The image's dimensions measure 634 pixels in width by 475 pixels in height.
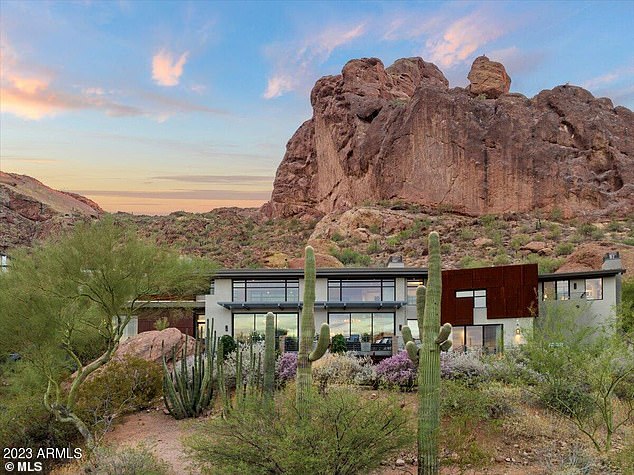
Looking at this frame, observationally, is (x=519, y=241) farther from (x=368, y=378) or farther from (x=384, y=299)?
(x=368, y=378)

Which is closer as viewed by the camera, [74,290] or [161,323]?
[74,290]

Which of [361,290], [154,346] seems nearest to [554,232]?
[361,290]

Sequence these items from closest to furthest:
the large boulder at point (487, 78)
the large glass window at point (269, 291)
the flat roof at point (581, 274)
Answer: the flat roof at point (581, 274) < the large glass window at point (269, 291) < the large boulder at point (487, 78)

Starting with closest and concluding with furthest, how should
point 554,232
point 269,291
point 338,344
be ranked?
point 338,344, point 269,291, point 554,232

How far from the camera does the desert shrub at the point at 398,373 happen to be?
21344 mm

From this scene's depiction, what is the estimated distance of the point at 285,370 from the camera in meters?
22.3

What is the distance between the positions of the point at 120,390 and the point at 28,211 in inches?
2915

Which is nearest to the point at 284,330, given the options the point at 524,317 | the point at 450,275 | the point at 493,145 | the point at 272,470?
the point at 450,275

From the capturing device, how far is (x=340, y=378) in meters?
→ 21.7

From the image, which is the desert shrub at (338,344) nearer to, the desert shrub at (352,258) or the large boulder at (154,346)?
the large boulder at (154,346)

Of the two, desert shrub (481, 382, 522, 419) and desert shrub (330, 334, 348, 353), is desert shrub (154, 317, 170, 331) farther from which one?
desert shrub (481, 382, 522, 419)

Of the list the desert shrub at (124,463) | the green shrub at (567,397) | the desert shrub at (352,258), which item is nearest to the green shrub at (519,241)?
the desert shrub at (352,258)

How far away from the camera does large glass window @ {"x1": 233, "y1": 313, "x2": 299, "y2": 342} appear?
32.3 metres

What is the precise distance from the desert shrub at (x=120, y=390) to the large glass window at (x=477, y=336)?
13.1 metres
